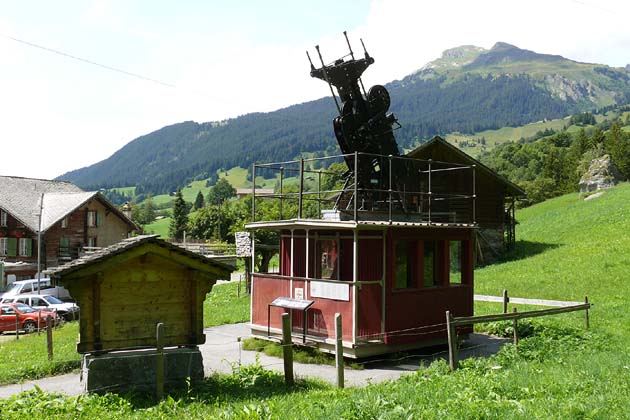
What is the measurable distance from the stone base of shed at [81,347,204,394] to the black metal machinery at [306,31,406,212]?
26.9ft

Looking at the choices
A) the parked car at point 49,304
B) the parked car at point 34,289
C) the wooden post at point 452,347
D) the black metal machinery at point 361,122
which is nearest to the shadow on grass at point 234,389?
the wooden post at point 452,347

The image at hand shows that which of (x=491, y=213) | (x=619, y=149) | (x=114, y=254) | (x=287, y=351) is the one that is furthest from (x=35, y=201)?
(x=619, y=149)

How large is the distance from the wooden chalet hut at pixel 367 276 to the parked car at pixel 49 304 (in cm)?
1416

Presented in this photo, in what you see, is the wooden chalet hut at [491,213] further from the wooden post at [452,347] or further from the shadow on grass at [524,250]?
the wooden post at [452,347]

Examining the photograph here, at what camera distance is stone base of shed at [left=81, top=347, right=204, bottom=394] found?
11.1m

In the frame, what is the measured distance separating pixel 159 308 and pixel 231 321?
1144 centimetres

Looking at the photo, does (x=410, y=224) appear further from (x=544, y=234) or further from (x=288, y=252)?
(x=544, y=234)

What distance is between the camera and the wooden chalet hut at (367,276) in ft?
51.4

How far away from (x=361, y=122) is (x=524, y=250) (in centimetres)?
2324

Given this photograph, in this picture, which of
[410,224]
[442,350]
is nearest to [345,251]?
[410,224]

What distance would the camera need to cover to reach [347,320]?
1564cm

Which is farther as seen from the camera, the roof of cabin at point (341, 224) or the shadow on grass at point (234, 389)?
the roof of cabin at point (341, 224)

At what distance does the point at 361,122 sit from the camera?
1859cm

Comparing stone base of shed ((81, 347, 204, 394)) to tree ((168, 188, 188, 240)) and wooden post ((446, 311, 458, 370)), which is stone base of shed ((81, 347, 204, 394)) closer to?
wooden post ((446, 311, 458, 370))
